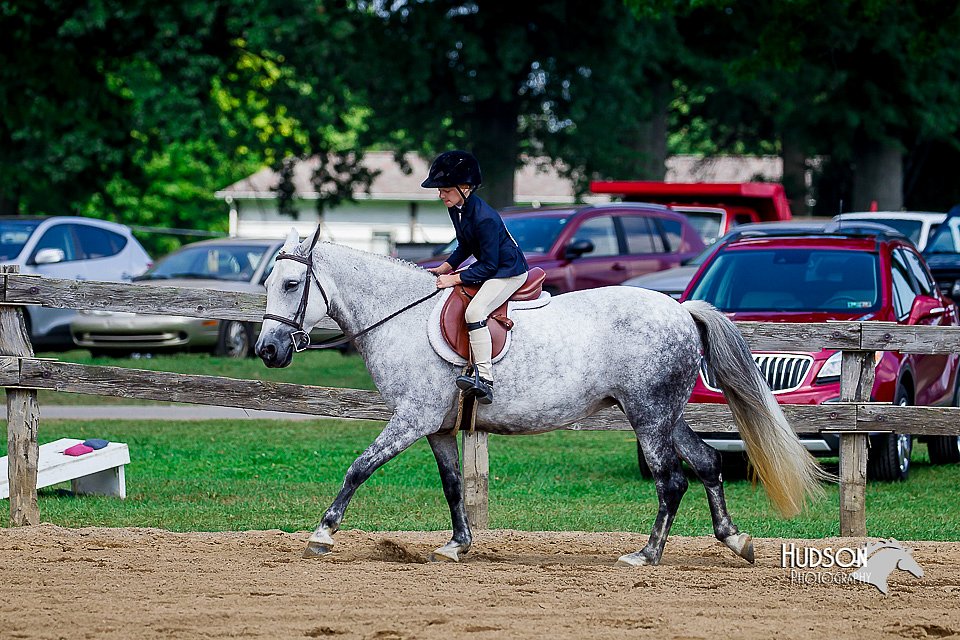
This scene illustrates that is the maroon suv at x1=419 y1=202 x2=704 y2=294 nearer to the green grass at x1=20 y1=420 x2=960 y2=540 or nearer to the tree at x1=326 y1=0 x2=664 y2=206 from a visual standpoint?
the green grass at x1=20 y1=420 x2=960 y2=540

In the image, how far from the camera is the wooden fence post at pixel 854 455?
8828 mm

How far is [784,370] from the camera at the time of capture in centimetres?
1101

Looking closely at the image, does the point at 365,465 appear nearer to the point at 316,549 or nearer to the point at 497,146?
the point at 316,549

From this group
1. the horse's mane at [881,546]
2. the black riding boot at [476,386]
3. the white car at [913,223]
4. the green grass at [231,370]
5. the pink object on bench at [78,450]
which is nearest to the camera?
the black riding boot at [476,386]

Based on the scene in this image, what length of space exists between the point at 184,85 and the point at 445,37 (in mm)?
6910

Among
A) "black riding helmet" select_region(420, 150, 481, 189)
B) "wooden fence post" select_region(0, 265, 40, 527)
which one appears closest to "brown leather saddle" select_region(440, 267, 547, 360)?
"black riding helmet" select_region(420, 150, 481, 189)

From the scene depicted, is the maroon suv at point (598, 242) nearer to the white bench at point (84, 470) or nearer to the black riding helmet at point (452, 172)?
the white bench at point (84, 470)

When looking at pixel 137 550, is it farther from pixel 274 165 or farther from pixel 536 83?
pixel 274 165

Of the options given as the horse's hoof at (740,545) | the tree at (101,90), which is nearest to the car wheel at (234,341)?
the tree at (101,90)

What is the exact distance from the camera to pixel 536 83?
3139cm

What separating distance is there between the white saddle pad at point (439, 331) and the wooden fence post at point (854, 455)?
7.35 ft

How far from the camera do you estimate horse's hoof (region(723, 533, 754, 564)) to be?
7.80m

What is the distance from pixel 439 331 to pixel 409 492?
3491 mm

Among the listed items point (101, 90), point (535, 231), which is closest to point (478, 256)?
point (535, 231)
